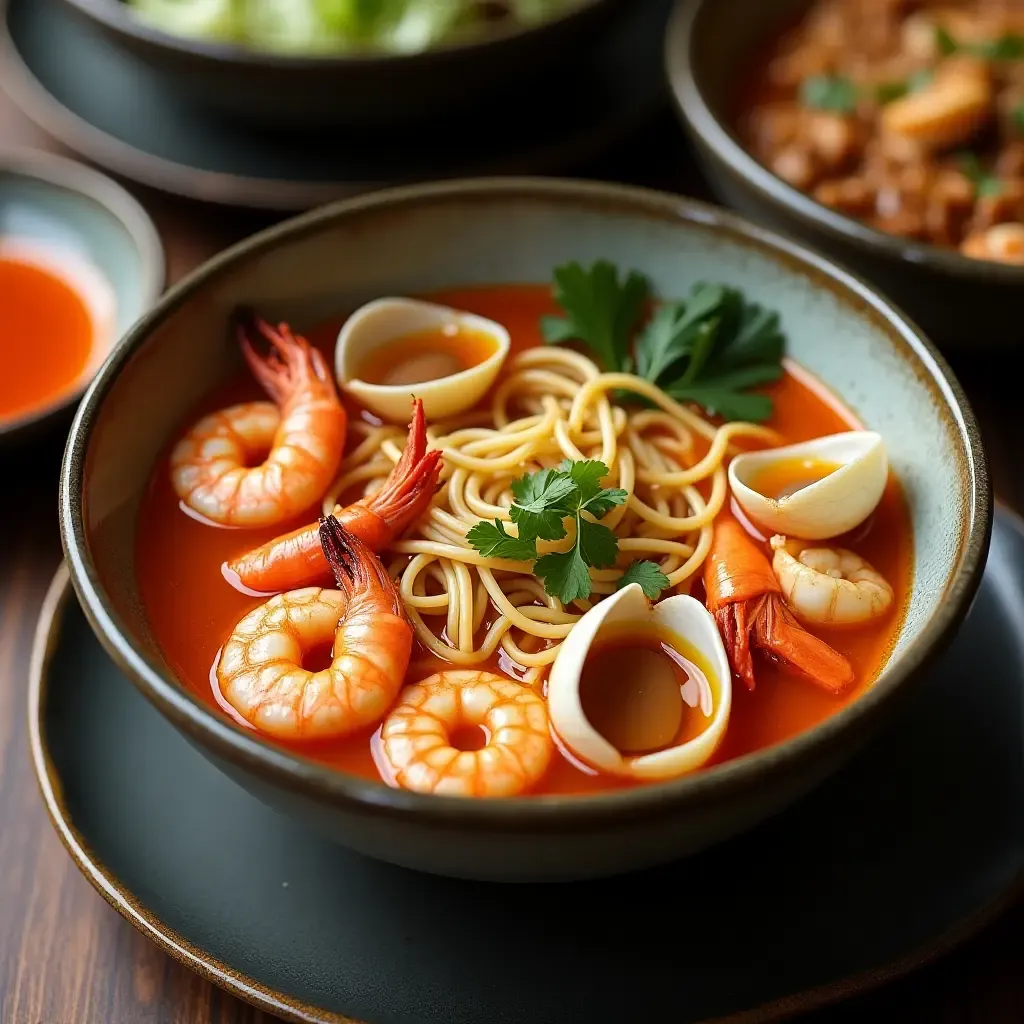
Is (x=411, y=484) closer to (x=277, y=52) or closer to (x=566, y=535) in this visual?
(x=566, y=535)

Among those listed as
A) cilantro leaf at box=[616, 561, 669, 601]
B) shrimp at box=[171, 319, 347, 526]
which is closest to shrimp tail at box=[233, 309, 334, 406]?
shrimp at box=[171, 319, 347, 526]

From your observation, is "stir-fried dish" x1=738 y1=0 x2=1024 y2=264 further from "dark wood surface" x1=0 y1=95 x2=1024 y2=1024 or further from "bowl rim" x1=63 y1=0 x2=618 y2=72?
"dark wood surface" x1=0 y1=95 x2=1024 y2=1024

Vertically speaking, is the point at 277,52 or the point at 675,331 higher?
the point at 277,52

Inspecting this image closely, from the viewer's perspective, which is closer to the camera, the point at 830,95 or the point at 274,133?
the point at 274,133

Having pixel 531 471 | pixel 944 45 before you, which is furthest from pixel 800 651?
pixel 944 45

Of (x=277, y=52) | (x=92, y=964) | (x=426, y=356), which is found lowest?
(x=92, y=964)

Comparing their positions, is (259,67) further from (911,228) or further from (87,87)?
(911,228)

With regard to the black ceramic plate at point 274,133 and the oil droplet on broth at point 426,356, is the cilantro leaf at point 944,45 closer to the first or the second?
the black ceramic plate at point 274,133
